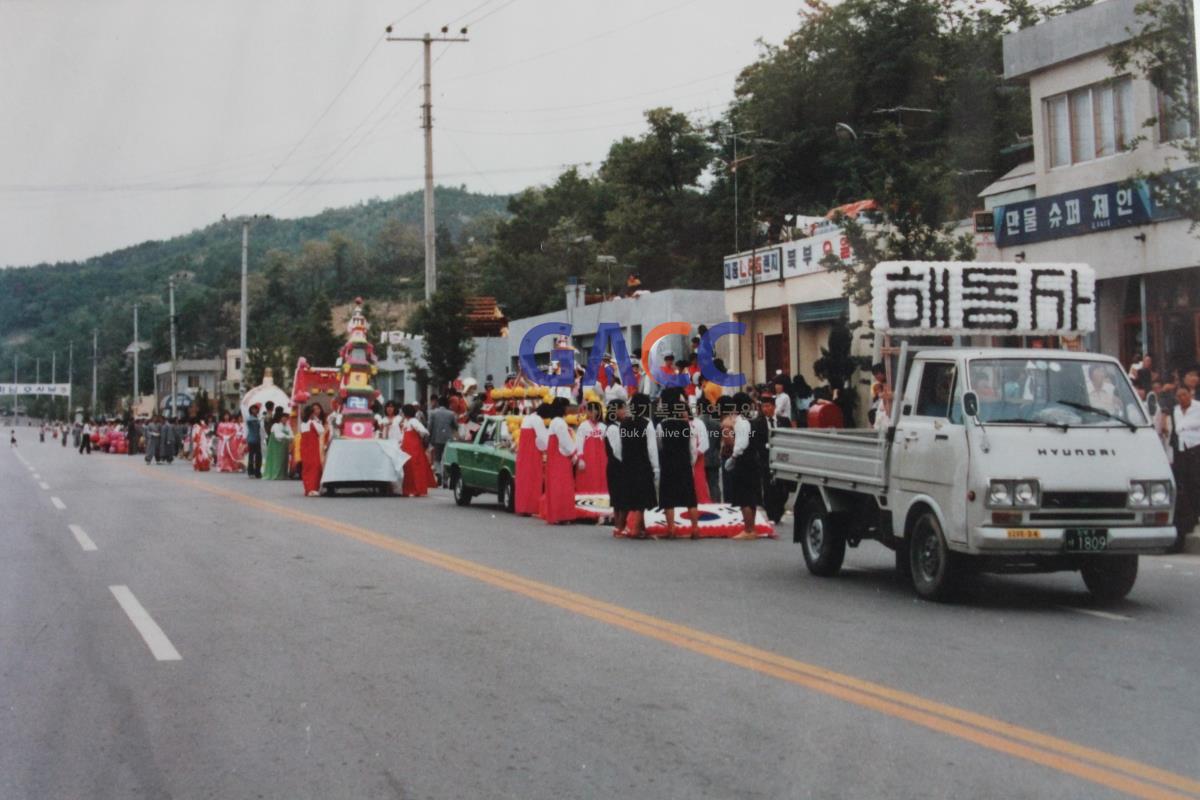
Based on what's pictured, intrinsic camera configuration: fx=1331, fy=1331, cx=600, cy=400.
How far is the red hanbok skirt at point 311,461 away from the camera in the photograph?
2492 centimetres

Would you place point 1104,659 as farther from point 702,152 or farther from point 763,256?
point 702,152

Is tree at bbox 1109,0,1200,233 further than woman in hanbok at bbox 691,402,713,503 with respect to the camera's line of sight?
Yes

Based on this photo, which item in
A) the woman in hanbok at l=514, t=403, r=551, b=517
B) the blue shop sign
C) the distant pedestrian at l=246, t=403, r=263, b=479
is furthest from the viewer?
the distant pedestrian at l=246, t=403, r=263, b=479

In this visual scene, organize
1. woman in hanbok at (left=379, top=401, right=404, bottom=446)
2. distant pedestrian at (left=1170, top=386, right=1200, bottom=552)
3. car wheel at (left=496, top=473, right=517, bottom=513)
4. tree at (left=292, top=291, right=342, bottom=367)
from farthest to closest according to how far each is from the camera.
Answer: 1. tree at (left=292, top=291, right=342, bottom=367)
2. woman in hanbok at (left=379, top=401, right=404, bottom=446)
3. car wheel at (left=496, top=473, right=517, bottom=513)
4. distant pedestrian at (left=1170, top=386, right=1200, bottom=552)

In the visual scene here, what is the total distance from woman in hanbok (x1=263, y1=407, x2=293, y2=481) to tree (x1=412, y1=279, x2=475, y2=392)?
24.2ft

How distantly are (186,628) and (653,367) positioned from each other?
61.6 feet

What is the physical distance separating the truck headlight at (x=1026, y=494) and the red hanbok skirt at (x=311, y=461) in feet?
56.9

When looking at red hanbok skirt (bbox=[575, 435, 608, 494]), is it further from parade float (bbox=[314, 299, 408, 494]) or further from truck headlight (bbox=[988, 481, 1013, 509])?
truck headlight (bbox=[988, 481, 1013, 509])

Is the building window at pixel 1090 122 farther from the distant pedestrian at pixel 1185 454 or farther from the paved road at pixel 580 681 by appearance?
the paved road at pixel 580 681

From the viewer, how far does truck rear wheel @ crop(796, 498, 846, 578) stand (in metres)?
12.0

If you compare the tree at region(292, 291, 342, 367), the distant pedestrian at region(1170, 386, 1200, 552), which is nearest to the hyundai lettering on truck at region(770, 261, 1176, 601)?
the distant pedestrian at region(1170, 386, 1200, 552)

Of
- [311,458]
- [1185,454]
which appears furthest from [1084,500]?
[311,458]

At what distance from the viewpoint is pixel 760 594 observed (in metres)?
11.0

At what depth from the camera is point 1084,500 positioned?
970 centimetres
